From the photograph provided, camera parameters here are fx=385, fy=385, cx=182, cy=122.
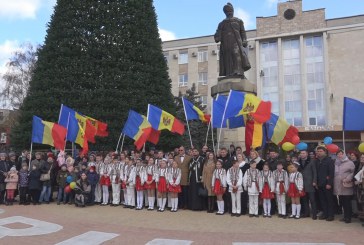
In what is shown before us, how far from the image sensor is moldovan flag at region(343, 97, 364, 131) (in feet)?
34.9

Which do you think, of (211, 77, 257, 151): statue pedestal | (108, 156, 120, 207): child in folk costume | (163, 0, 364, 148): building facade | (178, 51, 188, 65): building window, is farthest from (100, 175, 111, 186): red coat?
(178, 51, 188, 65): building window

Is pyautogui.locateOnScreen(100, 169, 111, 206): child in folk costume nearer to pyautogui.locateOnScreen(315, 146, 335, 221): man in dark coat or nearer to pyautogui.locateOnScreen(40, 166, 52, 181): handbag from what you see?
pyautogui.locateOnScreen(40, 166, 52, 181): handbag

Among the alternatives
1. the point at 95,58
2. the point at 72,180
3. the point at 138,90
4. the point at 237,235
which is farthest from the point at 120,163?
the point at 95,58

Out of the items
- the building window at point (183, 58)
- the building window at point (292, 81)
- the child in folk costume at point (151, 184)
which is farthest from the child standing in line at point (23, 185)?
the building window at point (183, 58)

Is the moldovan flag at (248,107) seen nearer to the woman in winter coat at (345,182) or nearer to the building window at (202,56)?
the woman in winter coat at (345,182)

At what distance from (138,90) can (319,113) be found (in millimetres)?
26010

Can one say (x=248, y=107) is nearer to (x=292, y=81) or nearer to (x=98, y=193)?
(x=98, y=193)

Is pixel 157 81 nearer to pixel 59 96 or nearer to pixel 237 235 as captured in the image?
pixel 59 96

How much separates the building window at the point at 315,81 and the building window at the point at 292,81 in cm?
93

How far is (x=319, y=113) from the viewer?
40.2 metres

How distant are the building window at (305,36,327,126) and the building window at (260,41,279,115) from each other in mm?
3309

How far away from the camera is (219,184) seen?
11.1m

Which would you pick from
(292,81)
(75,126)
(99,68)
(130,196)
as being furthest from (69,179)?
(292,81)

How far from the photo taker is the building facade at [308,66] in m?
39.1
